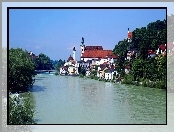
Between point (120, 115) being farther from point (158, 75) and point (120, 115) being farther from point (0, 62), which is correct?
point (0, 62)

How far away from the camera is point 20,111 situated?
15.4 ft

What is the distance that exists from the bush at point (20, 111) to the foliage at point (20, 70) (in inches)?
5.6

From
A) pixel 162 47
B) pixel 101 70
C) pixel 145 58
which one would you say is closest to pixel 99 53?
pixel 101 70

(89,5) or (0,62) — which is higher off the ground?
(89,5)

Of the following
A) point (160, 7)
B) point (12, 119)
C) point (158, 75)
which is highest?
point (160, 7)

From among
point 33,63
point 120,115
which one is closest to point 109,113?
point 120,115

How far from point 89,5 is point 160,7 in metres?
0.67

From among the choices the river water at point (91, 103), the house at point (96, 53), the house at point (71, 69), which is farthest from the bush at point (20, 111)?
the house at point (96, 53)

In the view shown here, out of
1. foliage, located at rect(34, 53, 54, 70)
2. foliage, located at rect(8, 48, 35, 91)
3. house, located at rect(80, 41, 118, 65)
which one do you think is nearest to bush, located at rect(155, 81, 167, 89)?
house, located at rect(80, 41, 118, 65)

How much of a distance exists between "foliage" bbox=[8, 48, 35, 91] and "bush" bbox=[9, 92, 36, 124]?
14 centimetres

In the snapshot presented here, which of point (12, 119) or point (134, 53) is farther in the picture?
point (134, 53)

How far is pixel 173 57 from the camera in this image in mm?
5098

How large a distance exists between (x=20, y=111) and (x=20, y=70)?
412 millimetres

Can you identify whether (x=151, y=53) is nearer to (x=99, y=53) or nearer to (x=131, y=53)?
(x=131, y=53)
